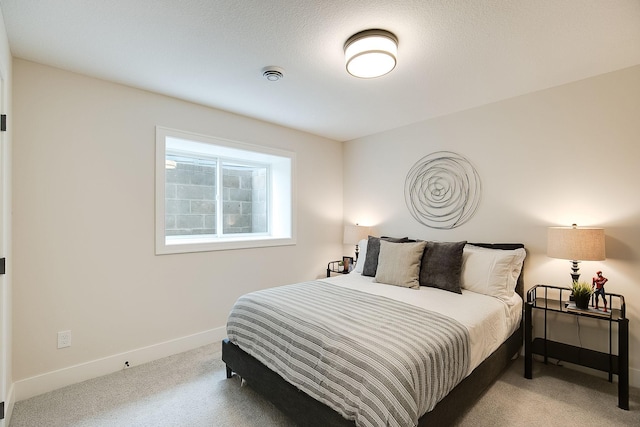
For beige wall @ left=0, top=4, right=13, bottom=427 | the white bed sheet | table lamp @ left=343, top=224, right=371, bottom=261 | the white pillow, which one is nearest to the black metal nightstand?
table lamp @ left=343, top=224, right=371, bottom=261

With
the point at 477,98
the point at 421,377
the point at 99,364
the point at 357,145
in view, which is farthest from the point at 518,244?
the point at 99,364

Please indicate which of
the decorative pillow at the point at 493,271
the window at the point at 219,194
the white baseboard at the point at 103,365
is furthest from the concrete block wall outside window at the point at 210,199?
the decorative pillow at the point at 493,271

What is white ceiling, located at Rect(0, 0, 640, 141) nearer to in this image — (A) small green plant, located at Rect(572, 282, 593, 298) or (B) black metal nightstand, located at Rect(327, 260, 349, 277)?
(A) small green plant, located at Rect(572, 282, 593, 298)

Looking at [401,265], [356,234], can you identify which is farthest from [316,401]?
[356,234]

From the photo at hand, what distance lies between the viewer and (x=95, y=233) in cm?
247

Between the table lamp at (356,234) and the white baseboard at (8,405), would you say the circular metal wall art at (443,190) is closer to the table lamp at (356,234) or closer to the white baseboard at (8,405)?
the table lamp at (356,234)

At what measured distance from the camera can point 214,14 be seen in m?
1.70

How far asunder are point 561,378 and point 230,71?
3583 mm

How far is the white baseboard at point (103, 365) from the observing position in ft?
7.09

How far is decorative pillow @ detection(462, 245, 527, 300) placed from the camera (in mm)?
2514

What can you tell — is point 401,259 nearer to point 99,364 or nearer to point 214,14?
point 214,14

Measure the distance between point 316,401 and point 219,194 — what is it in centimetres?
268

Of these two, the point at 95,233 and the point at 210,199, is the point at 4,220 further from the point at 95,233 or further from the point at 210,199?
the point at 210,199

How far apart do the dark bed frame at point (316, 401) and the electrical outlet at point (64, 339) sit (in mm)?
1202
